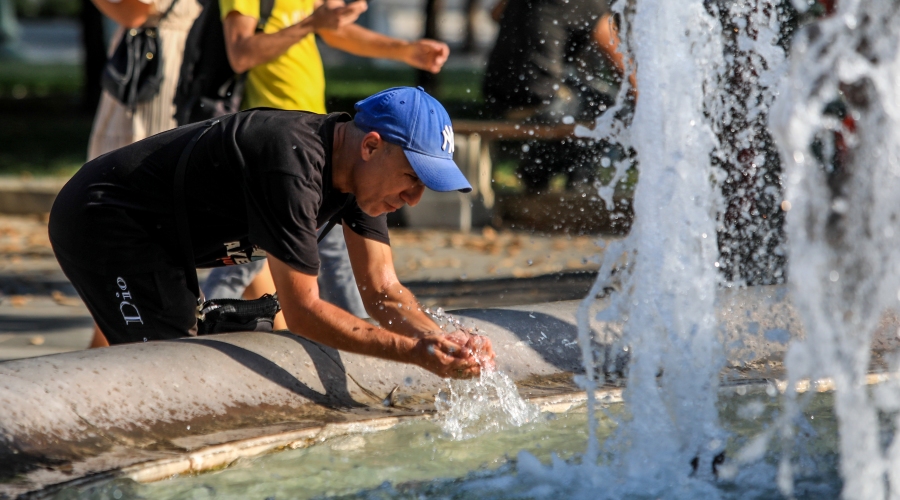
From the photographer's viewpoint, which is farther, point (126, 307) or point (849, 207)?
point (126, 307)

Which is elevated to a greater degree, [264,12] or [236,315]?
[264,12]

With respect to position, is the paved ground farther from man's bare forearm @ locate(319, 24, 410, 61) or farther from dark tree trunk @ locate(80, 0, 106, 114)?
dark tree trunk @ locate(80, 0, 106, 114)

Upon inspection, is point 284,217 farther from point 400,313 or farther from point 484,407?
point 484,407

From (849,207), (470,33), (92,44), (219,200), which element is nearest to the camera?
(849,207)

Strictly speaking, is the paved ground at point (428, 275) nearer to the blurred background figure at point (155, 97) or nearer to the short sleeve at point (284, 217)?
the blurred background figure at point (155, 97)

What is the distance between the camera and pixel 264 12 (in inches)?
163

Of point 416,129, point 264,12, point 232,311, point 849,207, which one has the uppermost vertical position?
point 264,12

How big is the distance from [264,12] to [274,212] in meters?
1.62

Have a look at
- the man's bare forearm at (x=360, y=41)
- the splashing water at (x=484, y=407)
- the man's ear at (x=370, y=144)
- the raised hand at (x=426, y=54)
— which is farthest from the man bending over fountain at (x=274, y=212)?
the man's bare forearm at (x=360, y=41)

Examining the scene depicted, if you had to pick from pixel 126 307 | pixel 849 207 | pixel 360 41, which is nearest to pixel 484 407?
pixel 126 307

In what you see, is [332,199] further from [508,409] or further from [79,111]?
[79,111]

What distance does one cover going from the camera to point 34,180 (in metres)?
9.04

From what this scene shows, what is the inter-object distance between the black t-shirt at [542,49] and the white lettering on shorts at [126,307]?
157 inches

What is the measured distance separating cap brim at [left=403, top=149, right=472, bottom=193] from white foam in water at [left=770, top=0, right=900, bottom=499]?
2.76 feet
